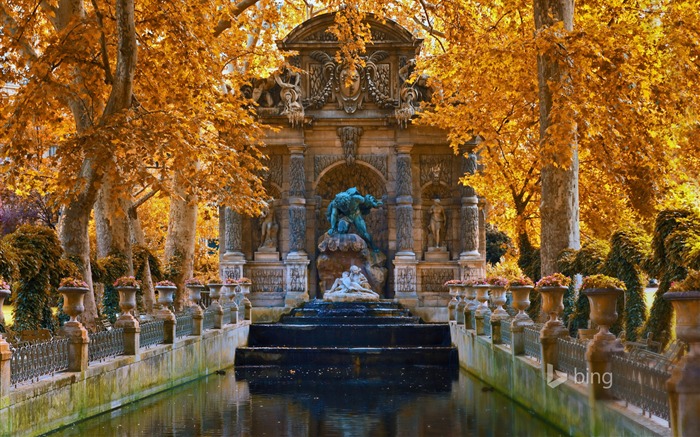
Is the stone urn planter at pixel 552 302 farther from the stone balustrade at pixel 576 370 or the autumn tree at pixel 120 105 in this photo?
the autumn tree at pixel 120 105

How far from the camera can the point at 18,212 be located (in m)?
46.7

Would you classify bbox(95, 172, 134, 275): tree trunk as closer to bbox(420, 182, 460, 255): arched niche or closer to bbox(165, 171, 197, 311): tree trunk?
bbox(165, 171, 197, 311): tree trunk

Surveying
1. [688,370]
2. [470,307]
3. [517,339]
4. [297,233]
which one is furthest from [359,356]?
[688,370]

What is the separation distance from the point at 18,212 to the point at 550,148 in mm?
33505

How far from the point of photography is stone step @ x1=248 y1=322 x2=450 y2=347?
25266 mm

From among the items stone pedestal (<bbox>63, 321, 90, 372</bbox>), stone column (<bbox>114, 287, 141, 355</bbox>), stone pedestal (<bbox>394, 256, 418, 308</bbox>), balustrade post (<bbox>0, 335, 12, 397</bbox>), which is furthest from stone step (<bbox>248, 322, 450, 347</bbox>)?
balustrade post (<bbox>0, 335, 12, 397</bbox>)

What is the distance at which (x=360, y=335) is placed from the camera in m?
25.3

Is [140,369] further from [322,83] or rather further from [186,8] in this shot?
[322,83]

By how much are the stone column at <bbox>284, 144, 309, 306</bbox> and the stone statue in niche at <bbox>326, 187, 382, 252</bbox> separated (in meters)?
0.89

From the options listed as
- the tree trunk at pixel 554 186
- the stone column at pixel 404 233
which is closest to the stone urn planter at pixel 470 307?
the tree trunk at pixel 554 186

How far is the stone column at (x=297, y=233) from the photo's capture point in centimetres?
3034

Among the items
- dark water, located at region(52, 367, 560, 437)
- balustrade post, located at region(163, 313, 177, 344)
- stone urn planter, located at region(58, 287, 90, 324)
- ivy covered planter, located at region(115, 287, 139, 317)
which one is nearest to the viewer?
dark water, located at region(52, 367, 560, 437)

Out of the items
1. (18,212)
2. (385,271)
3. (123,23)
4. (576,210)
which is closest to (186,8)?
(123,23)

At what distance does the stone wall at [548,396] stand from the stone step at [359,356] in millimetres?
1213
